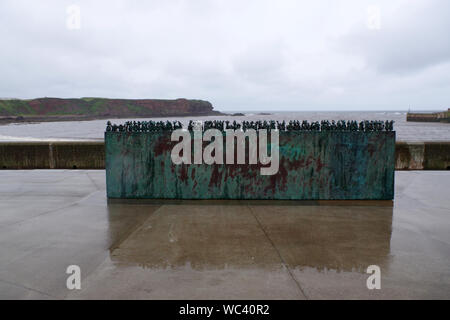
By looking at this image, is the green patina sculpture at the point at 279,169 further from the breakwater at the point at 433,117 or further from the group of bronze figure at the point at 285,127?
the breakwater at the point at 433,117

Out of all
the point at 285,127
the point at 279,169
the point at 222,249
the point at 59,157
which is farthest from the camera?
the point at 59,157

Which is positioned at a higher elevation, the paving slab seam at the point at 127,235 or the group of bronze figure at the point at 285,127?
the group of bronze figure at the point at 285,127

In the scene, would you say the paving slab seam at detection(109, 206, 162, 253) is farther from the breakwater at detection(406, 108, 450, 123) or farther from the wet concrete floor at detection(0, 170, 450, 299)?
the breakwater at detection(406, 108, 450, 123)

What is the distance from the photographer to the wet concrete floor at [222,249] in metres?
2.87

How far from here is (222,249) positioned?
12.4 ft

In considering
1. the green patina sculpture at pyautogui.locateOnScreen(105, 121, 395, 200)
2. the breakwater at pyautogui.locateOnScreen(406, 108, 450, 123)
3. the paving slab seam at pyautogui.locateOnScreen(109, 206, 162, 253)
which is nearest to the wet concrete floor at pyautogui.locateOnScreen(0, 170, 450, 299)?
the paving slab seam at pyautogui.locateOnScreen(109, 206, 162, 253)

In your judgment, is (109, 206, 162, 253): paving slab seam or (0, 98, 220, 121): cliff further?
(0, 98, 220, 121): cliff

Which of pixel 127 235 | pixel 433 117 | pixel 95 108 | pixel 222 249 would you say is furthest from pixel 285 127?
pixel 95 108

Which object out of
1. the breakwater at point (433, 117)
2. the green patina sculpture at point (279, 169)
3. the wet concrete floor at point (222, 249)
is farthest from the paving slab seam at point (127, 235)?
the breakwater at point (433, 117)

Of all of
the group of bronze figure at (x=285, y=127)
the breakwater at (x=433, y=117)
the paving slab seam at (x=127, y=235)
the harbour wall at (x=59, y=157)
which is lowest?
the paving slab seam at (x=127, y=235)

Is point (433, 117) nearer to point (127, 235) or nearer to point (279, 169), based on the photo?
point (279, 169)

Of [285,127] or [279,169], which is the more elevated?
[285,127]

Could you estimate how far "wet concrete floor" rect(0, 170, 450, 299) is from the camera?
2.87 m
